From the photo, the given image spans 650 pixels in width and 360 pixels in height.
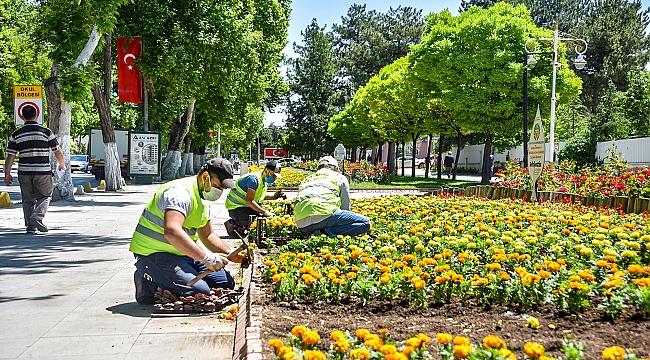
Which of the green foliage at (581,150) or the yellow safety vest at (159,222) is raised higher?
the green foliage at (581,150)

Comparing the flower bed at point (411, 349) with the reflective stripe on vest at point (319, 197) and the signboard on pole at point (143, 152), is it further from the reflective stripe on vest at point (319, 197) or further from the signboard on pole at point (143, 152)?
the signboard on pole at point (143, 152)

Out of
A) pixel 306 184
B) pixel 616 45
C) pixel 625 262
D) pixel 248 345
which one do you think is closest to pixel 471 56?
pixel 306 184

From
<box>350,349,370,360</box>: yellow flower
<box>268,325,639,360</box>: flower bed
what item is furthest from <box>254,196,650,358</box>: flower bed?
<box>350,349,370,360</box>: yellow flower

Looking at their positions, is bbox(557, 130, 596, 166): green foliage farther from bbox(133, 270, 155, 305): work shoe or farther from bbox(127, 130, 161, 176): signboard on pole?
bbox(133, 270, 155, 305): work shoe

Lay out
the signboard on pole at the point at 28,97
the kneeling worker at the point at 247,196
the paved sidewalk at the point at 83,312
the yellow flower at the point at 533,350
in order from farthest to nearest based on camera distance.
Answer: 1. the signboard on pole at the point at 28,97
2. the kneeling worker at the point at 247,196
3. the paved sidewalk at the point at 83,312
4. the yellow flower at the point at 533,350

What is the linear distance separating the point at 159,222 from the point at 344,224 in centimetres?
288

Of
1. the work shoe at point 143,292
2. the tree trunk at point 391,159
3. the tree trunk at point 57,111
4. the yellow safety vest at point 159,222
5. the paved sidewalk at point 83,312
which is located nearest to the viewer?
the paved sidewalk at point 83,312

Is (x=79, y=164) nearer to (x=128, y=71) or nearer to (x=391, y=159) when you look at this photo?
(x=391, y=159)

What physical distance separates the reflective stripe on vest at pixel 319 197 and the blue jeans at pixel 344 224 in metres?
0.10

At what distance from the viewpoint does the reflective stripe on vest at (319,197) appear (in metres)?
7.64

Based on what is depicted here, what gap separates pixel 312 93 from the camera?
77.2 m

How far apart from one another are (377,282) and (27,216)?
25.1 ft

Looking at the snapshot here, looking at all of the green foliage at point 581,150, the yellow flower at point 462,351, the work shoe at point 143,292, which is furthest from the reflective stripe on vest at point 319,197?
the green foliage at point 581,150

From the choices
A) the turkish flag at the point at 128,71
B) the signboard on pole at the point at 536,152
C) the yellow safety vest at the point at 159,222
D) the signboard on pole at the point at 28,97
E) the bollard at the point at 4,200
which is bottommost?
the bollard at the point at 4,200
